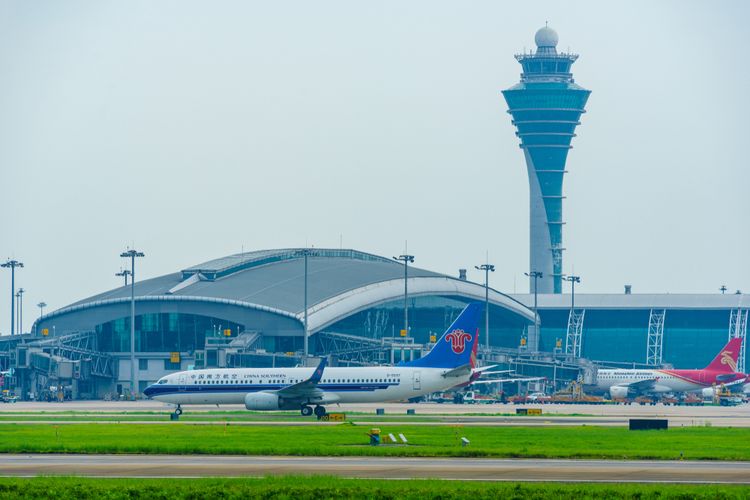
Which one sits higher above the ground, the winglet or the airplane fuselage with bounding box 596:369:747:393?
the winglet

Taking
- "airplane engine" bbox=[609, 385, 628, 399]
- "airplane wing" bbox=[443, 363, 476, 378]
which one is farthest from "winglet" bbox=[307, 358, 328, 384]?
"airplane engine" bbox=[609, 385, 628, 399]

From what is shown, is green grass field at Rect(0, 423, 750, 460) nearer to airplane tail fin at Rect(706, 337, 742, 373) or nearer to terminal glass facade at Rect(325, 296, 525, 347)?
airplane tail fin at Rect(706, 337, 742, 373)

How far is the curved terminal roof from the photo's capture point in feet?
492

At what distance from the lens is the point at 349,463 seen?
153ft

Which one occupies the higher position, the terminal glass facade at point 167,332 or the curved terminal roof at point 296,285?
the curved terminal roof at point 296,285

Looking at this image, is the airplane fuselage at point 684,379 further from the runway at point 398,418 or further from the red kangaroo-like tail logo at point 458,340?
the red kangaroo-like tail logo at point 458,340

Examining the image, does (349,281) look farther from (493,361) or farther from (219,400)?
(219,400)

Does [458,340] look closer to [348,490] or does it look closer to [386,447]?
[386,447]

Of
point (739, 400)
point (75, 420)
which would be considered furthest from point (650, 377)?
point (75, 420)

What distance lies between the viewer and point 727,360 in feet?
448

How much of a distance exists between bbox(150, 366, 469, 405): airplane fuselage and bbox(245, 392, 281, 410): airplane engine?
213cm

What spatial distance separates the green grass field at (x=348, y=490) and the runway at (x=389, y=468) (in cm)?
234

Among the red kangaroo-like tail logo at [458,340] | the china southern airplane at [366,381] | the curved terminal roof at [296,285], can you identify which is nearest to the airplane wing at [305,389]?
the china southern airplane at [366,381]

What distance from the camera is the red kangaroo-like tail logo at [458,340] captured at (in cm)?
8669
